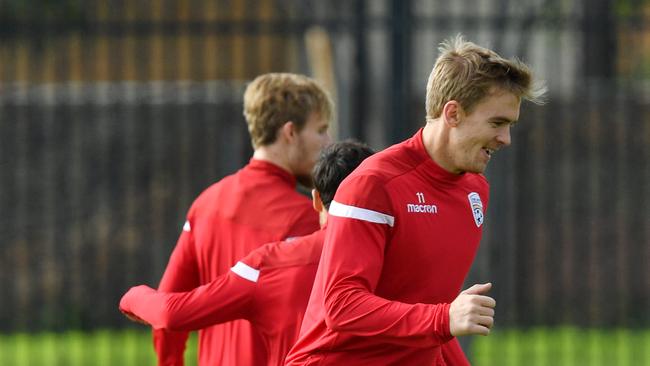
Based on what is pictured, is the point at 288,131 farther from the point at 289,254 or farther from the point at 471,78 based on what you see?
the point at 471,78

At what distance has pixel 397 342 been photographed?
3.79 meters

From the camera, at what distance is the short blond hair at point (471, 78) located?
3.97 m

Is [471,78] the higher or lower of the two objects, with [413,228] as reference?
higher

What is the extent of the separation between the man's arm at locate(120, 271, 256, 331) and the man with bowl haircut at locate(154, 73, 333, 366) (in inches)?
12.9

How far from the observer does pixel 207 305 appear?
4.42m

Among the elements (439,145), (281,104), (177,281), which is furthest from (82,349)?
(439,145)

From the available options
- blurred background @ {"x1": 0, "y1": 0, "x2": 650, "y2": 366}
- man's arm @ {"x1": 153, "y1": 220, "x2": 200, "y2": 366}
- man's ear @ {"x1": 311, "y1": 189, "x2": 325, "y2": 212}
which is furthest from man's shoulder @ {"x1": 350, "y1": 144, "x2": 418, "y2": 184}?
blurred background @ {"x1": 0, "y1": 0, "x2": 650, "y2": 366}

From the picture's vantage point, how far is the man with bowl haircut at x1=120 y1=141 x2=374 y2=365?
4406 mm

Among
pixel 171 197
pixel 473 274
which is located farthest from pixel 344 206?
pixel 171 197

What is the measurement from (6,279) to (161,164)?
1486mm

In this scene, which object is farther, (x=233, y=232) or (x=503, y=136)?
(x=233, y=232)

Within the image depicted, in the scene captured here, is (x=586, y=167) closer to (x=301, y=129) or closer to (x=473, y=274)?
(x=473, y=274)

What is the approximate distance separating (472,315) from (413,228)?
428 millimetres

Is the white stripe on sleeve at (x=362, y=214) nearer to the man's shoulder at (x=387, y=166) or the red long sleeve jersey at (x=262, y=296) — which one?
the man's shoulder at (x=387, y=166)
